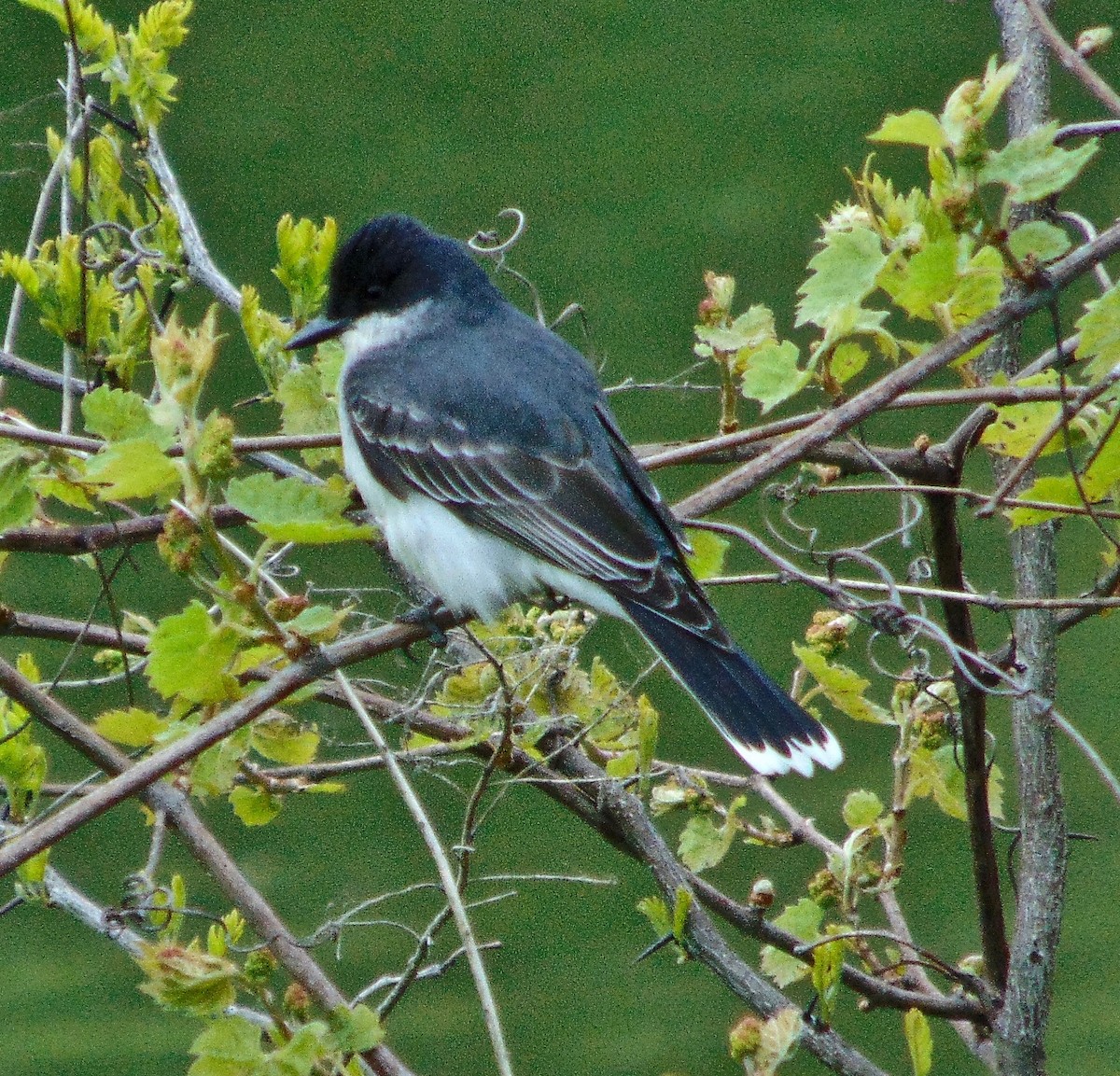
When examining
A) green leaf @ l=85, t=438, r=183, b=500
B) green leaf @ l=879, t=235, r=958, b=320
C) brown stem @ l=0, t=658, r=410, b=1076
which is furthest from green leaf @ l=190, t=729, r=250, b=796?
green leaf @ l=879, t=235, r=958, b=320

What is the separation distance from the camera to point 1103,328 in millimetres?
1329

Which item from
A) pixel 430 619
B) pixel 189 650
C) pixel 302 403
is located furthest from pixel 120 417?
pixel 302 403

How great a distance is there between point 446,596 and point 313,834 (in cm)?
240

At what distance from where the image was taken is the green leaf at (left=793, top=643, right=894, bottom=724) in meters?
1.80

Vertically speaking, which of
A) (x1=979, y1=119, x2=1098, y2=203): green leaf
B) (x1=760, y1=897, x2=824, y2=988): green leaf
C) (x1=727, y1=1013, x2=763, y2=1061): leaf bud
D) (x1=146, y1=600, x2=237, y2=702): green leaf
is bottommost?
(x1=760, y1=897, x2=824, y2=988): green leaf

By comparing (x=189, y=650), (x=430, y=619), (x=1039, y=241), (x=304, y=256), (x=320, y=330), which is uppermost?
(x=1039, y=241)

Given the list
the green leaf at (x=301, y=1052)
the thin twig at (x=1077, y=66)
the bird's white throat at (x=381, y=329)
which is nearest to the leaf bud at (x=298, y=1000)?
the green leaf at (x=301, y=1052)

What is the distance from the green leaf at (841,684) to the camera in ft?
5.90

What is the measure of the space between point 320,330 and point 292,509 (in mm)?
1280

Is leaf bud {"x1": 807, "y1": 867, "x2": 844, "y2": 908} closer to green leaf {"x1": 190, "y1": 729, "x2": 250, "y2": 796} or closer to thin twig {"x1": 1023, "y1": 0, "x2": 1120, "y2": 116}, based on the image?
green leaf {"x1": 190, "y1": 729, "x2": 250, "y2": 796}

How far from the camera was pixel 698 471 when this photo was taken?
499cm

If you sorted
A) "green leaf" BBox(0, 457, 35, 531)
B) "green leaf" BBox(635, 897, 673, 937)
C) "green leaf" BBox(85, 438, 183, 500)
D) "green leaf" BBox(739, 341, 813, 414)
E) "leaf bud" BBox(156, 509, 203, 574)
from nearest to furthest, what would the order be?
"green leaf" BBox(85, 438, 183, 500), "leaf bud" BBox(156, 509, 203, 574), "green leaf" BBox(0, 457, 35, 531), "green leaf" BBox(739, 341, 813, 414), "green leaf" BBox(635, 897, 673, 937)

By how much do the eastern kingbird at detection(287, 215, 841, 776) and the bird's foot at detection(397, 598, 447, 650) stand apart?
1.2 inches

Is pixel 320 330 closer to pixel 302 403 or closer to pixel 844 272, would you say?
pixel 302 403
